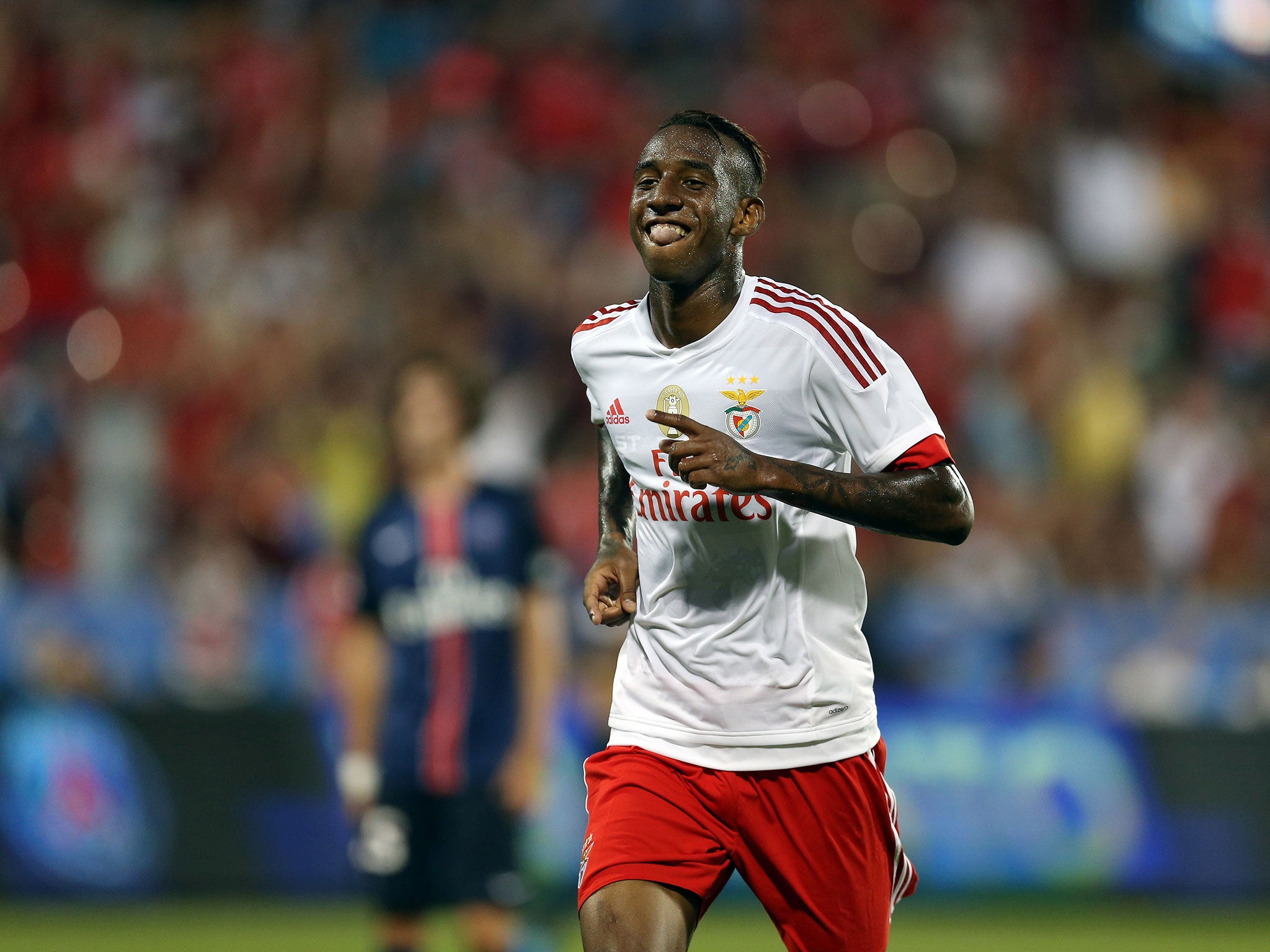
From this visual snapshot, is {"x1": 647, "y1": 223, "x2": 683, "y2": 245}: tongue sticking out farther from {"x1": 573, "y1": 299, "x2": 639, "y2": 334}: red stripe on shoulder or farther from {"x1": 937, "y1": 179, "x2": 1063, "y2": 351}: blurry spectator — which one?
{"x1": 937, "y1": 179, "x2": 1063, "y2": 351}: blurry spectator

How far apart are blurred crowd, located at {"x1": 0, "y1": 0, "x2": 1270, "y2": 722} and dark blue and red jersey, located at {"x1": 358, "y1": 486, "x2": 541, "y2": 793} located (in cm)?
318

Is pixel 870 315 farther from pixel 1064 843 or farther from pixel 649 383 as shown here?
pixel 649 383

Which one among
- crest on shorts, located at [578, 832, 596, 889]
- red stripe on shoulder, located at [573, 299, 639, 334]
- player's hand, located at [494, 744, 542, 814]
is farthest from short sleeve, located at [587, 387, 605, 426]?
player's hand, located at [494, 744, 542, 814]

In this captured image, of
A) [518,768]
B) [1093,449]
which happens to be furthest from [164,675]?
[1093,449]

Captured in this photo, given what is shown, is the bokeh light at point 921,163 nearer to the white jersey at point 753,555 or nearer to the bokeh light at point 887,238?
the bokeh light at point 887,238

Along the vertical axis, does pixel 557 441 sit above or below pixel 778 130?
below

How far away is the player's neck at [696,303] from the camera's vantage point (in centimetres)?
412

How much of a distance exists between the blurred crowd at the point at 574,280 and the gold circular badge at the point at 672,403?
565 cm

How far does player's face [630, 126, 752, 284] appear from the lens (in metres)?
3.99

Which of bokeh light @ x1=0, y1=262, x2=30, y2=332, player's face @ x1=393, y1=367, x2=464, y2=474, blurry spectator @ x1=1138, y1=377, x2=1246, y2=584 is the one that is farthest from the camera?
bokeh light @ x1=0, y1=262, x2=30, y2=332

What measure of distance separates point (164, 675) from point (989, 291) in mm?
6462

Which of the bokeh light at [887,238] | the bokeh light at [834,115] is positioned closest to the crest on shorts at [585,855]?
the bokeh light at [887,238]

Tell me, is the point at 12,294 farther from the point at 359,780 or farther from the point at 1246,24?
the point at 1246,24

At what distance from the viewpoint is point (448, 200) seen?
12906mm
